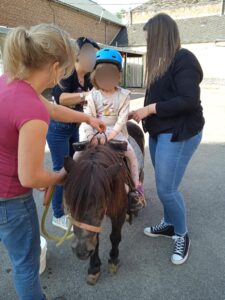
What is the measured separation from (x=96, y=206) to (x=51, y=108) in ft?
2.73

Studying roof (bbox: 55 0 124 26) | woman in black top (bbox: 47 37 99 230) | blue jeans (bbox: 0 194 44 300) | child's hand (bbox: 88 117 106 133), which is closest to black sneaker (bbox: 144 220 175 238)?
woman in black top (bbox: 47 37 99 230)

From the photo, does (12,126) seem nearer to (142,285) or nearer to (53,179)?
(53,179)

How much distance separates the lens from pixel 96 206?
6.28 feet

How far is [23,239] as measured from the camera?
172 cm

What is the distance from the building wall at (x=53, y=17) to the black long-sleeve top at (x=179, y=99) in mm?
15715

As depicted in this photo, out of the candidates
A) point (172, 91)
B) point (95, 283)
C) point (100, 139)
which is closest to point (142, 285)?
point (95, 283)

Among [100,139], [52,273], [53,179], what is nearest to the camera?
[53,179]

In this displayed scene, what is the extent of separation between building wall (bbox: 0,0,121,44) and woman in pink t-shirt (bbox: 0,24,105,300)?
16.2 metres

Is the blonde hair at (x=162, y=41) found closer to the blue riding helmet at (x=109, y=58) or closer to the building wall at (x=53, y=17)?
the blue riding helmet at (x=109, y=58)

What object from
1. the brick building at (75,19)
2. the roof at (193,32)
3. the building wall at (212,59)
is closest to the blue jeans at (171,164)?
the brick building at (75,19)

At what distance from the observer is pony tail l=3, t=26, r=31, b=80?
1388 millimetres

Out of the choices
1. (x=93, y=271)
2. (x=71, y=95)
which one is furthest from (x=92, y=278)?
(x=71, y=95)

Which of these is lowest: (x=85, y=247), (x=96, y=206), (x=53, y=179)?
(x=85, y=247)

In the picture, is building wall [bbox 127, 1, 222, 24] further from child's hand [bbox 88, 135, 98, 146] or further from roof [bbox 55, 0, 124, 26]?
child's hand [bbox 88, 135, 98, 146]
